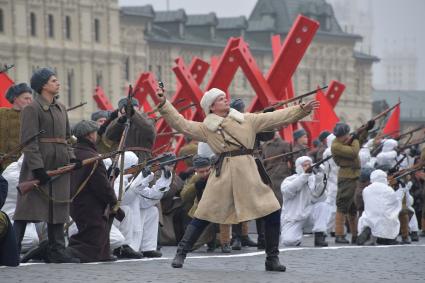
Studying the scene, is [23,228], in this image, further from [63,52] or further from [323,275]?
[63,52]

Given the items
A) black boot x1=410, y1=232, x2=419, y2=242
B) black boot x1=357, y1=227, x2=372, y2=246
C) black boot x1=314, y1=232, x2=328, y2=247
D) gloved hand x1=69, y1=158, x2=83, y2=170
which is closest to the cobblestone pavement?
gloved hand x1=69, y1=158, x2=83, y2=170

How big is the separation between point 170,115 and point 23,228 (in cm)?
159

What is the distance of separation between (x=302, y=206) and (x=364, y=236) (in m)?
0.80

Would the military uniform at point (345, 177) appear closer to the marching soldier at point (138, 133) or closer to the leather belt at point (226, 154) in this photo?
the marching soldier at point (138, 133)

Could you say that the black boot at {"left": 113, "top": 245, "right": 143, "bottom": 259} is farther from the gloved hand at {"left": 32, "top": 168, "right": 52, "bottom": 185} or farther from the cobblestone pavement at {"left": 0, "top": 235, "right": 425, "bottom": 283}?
the gloved hand at {"left": 32, "top": 168, "right": 52, "bottom": 185}

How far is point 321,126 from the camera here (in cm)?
2902

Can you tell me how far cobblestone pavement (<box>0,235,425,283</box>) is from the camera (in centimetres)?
1304

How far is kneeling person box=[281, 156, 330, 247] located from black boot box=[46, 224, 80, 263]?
178 inches

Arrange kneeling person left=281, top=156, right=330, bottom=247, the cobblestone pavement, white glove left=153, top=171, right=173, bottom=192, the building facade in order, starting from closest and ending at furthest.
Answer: the cobblestone pavement < white glove left=153, top=171, right=173, bottom=192 < kneeling person left=281, top=156, right=330, bottom=247 < the building facade

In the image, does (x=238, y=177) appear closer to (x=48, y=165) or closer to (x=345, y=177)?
(x=48, y=165)

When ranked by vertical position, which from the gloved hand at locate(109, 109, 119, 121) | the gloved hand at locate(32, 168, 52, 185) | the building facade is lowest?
the gloved hand at locate(32, 168, 52, 185)

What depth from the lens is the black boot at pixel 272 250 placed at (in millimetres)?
13852

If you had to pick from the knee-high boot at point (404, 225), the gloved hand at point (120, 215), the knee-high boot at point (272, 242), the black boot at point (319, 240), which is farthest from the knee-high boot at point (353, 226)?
the knee-high boot at point (272, 242)

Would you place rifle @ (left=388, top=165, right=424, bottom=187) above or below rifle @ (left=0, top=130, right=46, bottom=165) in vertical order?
below
